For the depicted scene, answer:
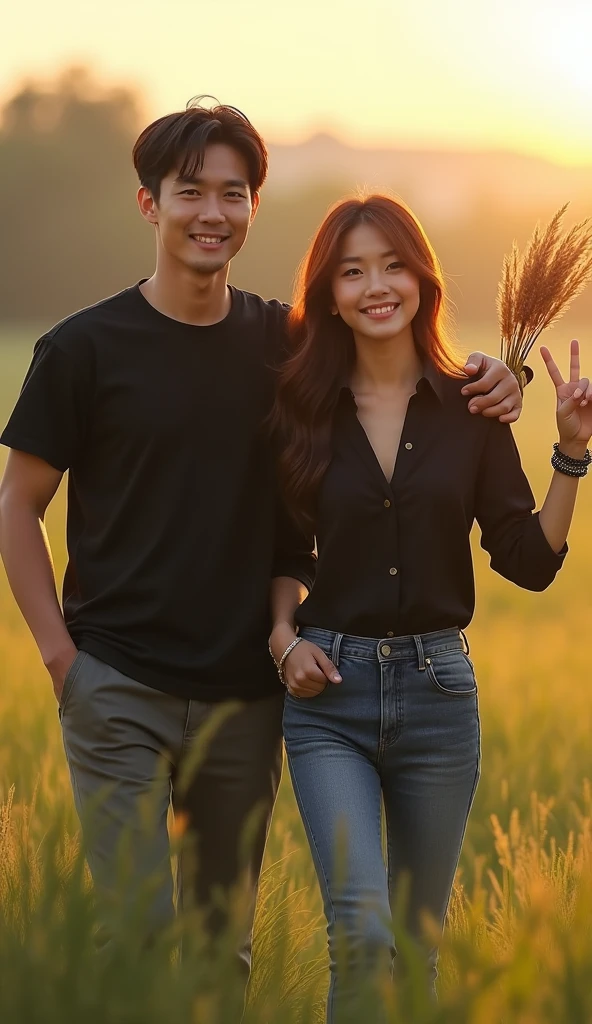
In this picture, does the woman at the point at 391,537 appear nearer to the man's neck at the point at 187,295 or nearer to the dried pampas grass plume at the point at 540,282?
the dried pampas grass plume at the point at 540,282

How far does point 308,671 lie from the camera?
9.41 ft

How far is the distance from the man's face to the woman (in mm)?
196

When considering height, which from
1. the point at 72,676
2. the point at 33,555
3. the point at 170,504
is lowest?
the point at 72,676

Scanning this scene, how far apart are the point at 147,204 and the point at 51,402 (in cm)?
56

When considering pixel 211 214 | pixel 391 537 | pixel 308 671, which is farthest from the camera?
pixel 211 214

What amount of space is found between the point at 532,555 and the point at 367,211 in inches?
33.6

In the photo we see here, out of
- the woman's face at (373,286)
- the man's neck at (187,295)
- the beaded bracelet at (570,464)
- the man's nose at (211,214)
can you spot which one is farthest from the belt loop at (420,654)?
the man's nose at (211,214)

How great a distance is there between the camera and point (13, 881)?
2.04 metres

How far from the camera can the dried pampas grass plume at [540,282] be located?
3191 mm

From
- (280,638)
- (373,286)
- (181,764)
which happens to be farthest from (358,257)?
(181,764)

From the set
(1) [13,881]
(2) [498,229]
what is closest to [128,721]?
(1) [13,881]

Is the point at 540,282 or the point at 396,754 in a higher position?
the point at 540,282

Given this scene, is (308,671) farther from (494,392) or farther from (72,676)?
(494,392)

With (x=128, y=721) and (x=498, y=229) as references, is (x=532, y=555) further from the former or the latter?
(x=498, y=229)
